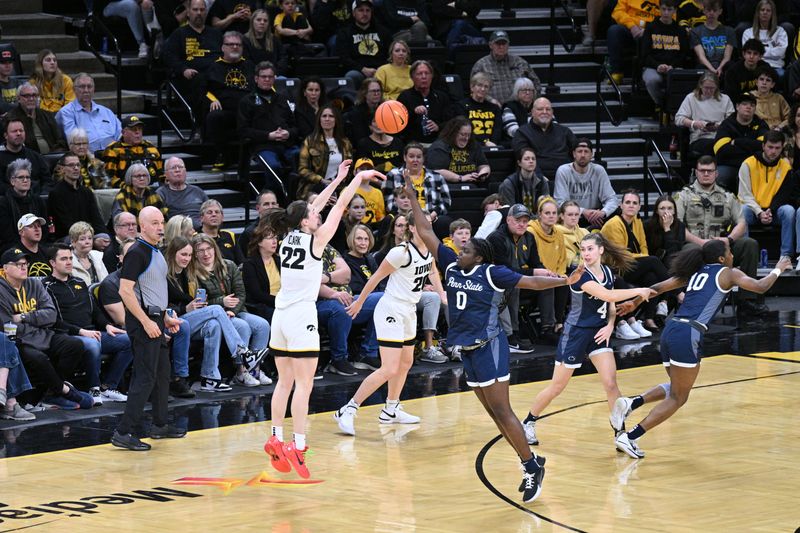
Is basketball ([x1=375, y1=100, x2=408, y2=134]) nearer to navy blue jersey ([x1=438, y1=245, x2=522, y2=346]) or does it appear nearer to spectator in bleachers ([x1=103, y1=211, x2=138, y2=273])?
spectator in bleachers ([x1=103, y1=211, x2=138, y2=273])

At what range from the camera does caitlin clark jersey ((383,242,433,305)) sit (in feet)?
38.0

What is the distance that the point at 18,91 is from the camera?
51.3 ft

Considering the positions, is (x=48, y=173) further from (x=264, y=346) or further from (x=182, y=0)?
(x=182, y=0)

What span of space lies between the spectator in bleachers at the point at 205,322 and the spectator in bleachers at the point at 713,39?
1004cm

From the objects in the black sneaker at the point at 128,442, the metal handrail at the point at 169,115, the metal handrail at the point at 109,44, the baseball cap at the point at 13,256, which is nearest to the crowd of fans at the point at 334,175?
the baseball cap at the point at 13,256

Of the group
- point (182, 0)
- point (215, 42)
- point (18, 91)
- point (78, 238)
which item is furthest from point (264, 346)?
point (182, 0)

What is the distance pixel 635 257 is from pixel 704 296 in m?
5.44

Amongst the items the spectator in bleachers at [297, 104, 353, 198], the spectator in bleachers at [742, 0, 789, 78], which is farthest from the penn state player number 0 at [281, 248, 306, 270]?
the spectator in bleachers at [742, 0, 789, 78]

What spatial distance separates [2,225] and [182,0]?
6.22 metres

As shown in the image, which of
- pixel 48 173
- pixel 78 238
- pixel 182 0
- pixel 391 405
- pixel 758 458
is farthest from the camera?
pixel 182 0

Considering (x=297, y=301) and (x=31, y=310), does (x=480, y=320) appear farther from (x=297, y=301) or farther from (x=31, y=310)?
(x=31, y=310)

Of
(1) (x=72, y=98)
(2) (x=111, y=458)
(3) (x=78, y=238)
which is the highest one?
(1) (x=72, y=98)

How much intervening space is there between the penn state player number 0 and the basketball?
4719 millimetres

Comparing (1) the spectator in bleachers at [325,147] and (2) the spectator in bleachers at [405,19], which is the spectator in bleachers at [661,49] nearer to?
(2) the spectator in bleachers at [405,19]
